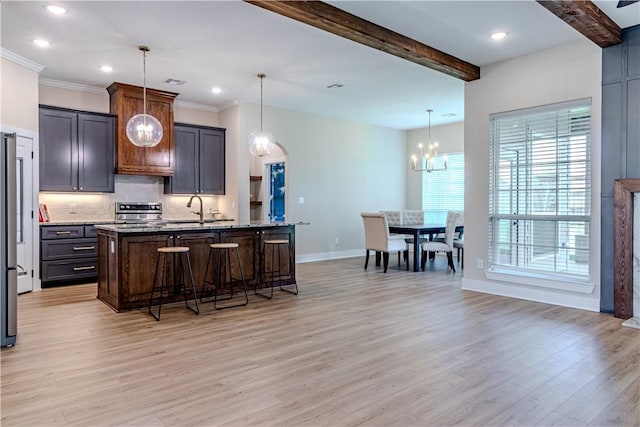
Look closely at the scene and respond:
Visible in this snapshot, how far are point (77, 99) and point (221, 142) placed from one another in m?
2.33

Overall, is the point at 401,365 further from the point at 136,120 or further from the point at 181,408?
the point at 136,120

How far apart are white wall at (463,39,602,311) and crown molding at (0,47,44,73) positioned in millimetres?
5626

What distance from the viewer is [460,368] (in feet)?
9.43

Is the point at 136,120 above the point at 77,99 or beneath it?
beneath

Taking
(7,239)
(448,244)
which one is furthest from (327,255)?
(7,239)

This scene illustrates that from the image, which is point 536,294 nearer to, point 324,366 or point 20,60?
point 324,366

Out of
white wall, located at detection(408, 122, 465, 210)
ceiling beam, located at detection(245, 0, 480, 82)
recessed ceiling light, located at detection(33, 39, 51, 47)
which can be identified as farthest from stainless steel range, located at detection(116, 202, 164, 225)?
white wall, located at detection(408, 122, 465, 210)

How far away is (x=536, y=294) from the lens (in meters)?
4.91

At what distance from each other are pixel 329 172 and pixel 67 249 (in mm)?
4834

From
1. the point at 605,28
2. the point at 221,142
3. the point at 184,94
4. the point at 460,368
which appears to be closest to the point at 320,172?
the point at 221,142

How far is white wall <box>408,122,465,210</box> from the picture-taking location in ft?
30.1

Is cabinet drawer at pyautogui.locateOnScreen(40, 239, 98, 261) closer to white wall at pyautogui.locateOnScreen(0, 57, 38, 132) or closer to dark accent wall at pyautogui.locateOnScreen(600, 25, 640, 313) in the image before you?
white wall at pyautogui.locateOnScreen(0, 57, 38, 132)

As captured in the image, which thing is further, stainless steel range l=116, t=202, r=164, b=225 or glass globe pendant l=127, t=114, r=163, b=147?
stainless steel range l=116, t=202, r=164, b=225

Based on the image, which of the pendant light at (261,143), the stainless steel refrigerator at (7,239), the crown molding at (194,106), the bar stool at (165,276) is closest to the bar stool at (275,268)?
the bar stool at (165,276)
